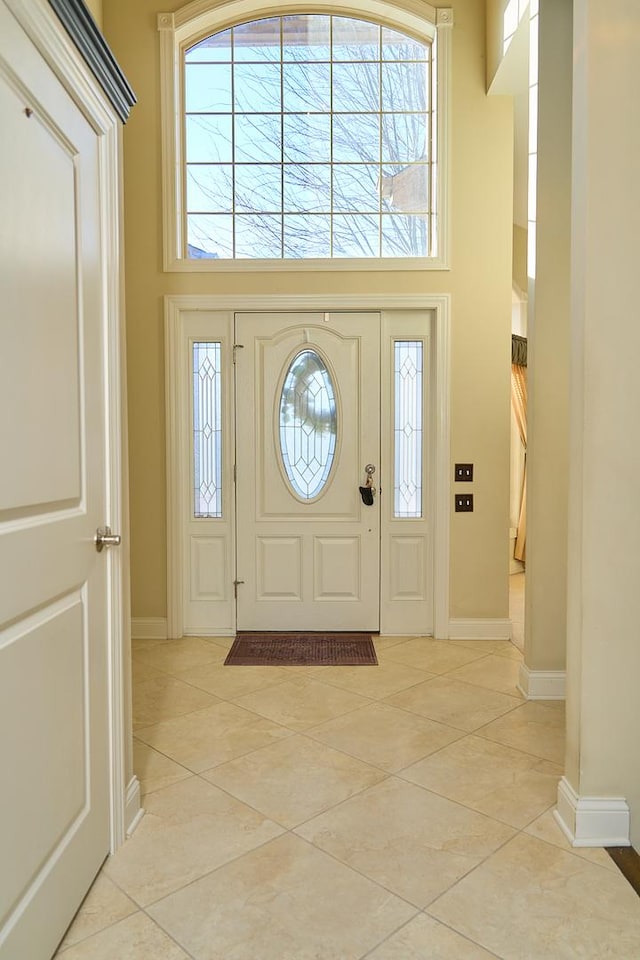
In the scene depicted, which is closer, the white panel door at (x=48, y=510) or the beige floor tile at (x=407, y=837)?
the white panel door at (x=48, y=510)

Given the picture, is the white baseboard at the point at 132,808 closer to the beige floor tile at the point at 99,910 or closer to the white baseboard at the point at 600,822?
the beige floor tile at the point at 99,910

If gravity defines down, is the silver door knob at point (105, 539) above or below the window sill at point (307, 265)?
below

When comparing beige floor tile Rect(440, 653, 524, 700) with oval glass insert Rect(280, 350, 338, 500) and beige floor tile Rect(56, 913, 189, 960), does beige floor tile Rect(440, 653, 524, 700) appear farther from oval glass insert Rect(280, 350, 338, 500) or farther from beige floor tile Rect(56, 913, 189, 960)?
beige floor tile Rect(56, 913, 189, 960)

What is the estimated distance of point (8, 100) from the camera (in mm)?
1324

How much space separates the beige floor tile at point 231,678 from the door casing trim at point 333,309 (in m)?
0.75

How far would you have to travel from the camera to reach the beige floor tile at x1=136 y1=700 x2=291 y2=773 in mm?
2590

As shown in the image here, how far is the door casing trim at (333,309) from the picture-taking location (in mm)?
4047

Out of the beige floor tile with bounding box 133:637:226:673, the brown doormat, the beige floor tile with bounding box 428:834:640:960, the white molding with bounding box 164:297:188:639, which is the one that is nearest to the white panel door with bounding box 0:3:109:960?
the beige floor tile with bounding box 428:834:640:960

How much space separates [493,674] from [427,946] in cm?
207

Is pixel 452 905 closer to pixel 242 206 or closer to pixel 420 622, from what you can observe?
pixel 420 622

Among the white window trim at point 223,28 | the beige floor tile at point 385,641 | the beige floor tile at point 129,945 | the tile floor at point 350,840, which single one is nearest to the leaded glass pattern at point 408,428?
the white window trim at point 223,28

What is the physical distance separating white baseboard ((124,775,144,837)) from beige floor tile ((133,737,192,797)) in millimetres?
155

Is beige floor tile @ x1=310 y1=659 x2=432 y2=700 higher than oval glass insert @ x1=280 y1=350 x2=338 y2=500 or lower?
lower

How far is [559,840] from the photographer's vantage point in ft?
6.63
